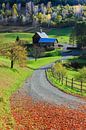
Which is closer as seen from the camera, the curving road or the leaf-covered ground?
the leaf-covered ground

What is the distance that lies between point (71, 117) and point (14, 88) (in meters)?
18.1

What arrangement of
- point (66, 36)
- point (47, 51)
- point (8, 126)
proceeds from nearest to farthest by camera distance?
point (8, 126) → point (47, 51) → point (66, 36)

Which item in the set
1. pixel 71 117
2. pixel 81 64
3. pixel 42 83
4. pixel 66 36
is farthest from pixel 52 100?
pixel 66 36

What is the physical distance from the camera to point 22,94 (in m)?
47.4

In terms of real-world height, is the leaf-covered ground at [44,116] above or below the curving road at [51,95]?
above

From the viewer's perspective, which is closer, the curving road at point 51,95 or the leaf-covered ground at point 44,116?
the leaf-covered ground at point 44,116

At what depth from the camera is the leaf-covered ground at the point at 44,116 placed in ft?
104

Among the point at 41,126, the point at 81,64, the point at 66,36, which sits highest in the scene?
the point at 41,126

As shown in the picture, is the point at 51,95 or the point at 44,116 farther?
the point at 51,95

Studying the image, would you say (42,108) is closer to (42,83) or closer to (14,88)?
(14,88)

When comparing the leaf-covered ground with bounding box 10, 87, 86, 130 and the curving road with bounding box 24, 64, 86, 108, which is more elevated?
the leaf-covered ground with bounding box 10, 87, 86, 130

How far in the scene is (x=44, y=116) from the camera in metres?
35.0

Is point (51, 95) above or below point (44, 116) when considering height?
below

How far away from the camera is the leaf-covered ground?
3162 centimetres
